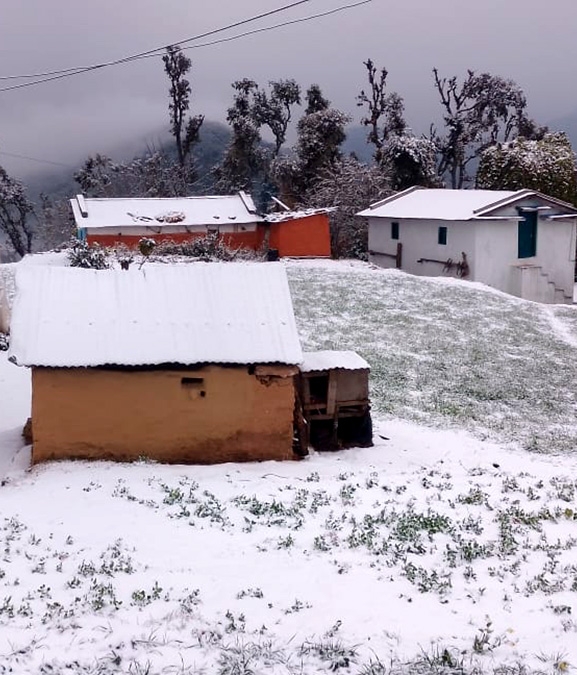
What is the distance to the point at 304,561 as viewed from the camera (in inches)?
254

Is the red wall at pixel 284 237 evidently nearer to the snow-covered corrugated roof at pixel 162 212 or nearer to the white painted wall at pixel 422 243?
the snow-covered corrugated roof at pixel 162 212

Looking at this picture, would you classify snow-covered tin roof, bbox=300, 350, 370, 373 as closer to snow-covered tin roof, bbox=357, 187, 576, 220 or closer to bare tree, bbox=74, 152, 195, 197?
snow-covered tin roof, bbox=357, 187, 576, 220

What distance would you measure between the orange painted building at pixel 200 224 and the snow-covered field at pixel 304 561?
20586 millimetres

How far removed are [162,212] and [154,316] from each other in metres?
24.6

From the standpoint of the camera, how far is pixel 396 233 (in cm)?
3462

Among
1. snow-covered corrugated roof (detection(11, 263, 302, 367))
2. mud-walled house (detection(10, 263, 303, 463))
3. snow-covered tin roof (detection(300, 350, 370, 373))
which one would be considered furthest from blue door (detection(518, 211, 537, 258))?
mud-walled house (detection(10, 263, 303, 463))

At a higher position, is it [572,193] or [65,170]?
[65,170]

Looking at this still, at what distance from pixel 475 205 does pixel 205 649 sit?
94.5ft

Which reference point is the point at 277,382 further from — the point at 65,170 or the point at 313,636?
the point at 65,170

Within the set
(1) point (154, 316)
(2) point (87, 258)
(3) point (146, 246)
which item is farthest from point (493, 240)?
(1) point (154, 316)

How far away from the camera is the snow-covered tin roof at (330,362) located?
10.7 metres

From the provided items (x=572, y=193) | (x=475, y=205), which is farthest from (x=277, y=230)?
(x=572, y=193)

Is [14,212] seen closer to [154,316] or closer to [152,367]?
[154,316]

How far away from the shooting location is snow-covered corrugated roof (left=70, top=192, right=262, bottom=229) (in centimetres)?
3247
